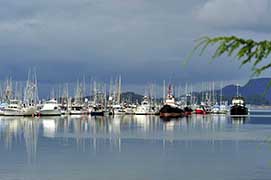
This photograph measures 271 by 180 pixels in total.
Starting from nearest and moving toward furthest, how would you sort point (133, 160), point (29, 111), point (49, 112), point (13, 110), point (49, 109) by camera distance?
point (133, 160) < point (29, 111) < point (13, 110) < point (49, 109) < point (49, 112)

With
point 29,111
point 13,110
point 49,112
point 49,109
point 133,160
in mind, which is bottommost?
point 133,160

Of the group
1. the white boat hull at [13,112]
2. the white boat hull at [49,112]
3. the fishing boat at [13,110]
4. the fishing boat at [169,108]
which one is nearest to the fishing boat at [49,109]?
the white boat hull at [49,112]

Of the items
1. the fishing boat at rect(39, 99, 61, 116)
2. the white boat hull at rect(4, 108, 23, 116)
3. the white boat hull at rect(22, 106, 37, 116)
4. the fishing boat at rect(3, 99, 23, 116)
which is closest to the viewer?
the white boat hull at rect(22, 106, 37, 116)

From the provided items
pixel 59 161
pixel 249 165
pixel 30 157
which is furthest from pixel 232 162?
pixel 30 157

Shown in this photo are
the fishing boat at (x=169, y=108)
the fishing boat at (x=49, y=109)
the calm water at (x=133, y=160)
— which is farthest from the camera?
the fishing boat at (x=169, y=108)

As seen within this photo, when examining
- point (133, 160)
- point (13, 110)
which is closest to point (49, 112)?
point (13, 110)

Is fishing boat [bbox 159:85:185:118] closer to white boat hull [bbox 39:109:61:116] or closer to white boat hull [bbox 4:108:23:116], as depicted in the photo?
white boat hull [bbox 39:109:61:116]

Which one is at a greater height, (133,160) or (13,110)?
(13,110)

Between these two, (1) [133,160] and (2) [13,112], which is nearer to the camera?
(1) [133,160]

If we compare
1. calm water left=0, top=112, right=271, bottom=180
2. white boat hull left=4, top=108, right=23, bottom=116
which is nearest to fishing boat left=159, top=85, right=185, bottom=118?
white boat hull left=4, top=108, right=23, bottom=116

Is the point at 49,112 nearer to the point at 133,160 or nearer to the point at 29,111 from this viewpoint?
the point at 29,111

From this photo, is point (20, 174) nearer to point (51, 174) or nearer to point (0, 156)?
point (51, 174)

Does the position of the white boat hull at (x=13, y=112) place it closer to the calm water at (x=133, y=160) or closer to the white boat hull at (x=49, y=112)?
the white boat hull at (x=49, y=112)

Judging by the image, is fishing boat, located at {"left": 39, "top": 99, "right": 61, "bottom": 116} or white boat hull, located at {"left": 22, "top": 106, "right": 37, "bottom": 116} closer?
white boat hull, located at {"left": 22, "top": 106, "right": 37, "bottom": 116}
